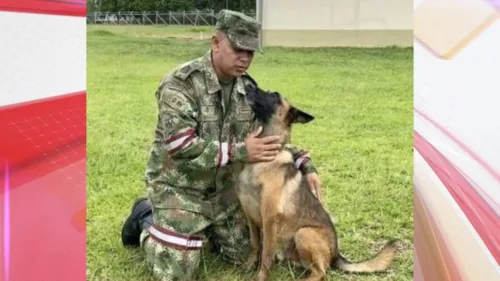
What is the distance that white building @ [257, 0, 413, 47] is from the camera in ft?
8.50

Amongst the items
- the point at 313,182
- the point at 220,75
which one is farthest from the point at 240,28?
the point at 313,182

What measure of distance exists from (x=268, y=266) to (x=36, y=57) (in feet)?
4.76

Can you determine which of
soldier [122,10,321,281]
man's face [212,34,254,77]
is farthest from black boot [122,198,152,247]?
man's face [212,34,254,77]

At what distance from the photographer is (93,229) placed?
3076 mm

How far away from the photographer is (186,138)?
2.63 metres

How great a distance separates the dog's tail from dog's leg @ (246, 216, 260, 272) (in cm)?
38

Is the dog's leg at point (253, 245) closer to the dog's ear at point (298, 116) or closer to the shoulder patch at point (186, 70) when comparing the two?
the dog's ear at point (298, 116)

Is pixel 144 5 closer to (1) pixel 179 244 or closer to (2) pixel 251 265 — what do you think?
(1) pixel 179 244

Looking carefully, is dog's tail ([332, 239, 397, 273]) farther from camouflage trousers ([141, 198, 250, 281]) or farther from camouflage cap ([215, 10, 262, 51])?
camouflage cap ([215, 10, 262, 51])

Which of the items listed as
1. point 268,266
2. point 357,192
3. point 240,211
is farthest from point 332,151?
point 268,266

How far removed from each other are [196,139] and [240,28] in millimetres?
517

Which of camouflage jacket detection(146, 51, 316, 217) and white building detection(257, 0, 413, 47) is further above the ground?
white building detection(257, 0, 413, 47)

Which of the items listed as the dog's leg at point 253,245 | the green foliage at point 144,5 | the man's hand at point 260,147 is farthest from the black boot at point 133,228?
the green foliage at point 144,5

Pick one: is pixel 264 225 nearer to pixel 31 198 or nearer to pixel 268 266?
pixel 268 266
